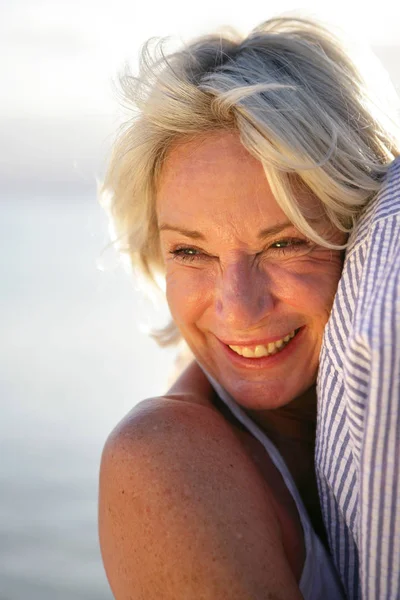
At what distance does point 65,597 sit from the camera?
378 centimetres

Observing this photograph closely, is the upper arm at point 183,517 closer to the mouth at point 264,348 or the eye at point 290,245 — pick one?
the mouth at point 264,348

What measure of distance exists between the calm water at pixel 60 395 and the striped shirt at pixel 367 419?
4.60 feet

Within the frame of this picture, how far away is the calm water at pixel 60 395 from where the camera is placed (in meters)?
4.04

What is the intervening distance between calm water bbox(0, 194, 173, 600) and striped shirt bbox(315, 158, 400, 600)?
1.40 meters

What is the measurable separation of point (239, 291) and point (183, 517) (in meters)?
0.66

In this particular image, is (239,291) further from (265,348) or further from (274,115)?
(274,115)

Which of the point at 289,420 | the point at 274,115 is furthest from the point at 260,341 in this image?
the point at 274,115

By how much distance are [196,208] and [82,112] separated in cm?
631

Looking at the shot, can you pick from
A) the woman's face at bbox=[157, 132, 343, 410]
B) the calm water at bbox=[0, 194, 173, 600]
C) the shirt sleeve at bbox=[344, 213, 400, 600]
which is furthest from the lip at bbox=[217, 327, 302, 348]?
the calm water at bbox=[0, 194, 173, 600]

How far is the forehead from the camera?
2.52 meters

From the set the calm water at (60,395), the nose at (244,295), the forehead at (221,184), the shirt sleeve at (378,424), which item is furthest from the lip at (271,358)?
the calm water at (60,395)

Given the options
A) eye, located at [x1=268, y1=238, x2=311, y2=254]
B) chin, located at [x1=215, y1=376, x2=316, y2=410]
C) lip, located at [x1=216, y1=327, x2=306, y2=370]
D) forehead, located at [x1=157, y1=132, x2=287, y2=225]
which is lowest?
chin, located at [x1=215, y1=376, x2=316, y2=410]

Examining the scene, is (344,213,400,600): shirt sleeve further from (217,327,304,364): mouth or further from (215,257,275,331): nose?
(217,327,304,364): mouth

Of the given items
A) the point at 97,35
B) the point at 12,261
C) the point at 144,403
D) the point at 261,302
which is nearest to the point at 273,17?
the point at 261,302
